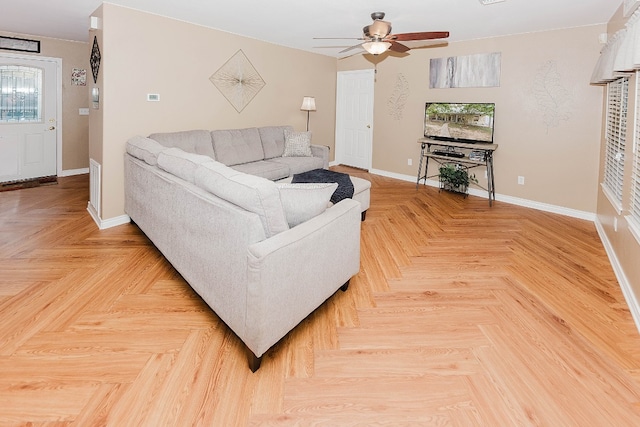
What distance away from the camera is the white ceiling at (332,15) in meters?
3.98

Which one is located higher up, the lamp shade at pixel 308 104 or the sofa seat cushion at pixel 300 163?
the lamp shade at pixel 308 104

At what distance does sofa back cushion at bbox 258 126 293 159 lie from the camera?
A: 5.87m

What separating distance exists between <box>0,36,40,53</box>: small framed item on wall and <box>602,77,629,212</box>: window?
313 inches

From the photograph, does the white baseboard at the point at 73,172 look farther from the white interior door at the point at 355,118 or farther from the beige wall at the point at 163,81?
the white interior door at the point at 355,118

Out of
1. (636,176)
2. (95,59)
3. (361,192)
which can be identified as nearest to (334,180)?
(361,192)

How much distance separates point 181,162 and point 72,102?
5431 mm

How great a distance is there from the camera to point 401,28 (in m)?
4.94

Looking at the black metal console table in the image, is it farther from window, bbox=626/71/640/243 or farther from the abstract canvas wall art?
window, bbox=626/71/640/243

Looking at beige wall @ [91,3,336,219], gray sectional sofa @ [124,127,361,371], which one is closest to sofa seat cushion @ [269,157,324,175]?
beige wall @ [91,3,336,219]

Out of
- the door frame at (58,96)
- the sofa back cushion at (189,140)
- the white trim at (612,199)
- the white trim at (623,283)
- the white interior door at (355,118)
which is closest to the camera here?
the white trim at (623,283)

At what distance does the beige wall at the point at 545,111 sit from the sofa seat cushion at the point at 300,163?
87.7 inches

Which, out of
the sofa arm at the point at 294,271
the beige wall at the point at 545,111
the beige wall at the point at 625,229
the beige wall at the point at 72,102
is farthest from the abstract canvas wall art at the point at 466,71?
the beige wall at the point at 72,102

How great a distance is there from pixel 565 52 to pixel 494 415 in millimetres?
4919

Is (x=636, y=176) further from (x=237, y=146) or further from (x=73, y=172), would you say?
(x=73, y=172)
